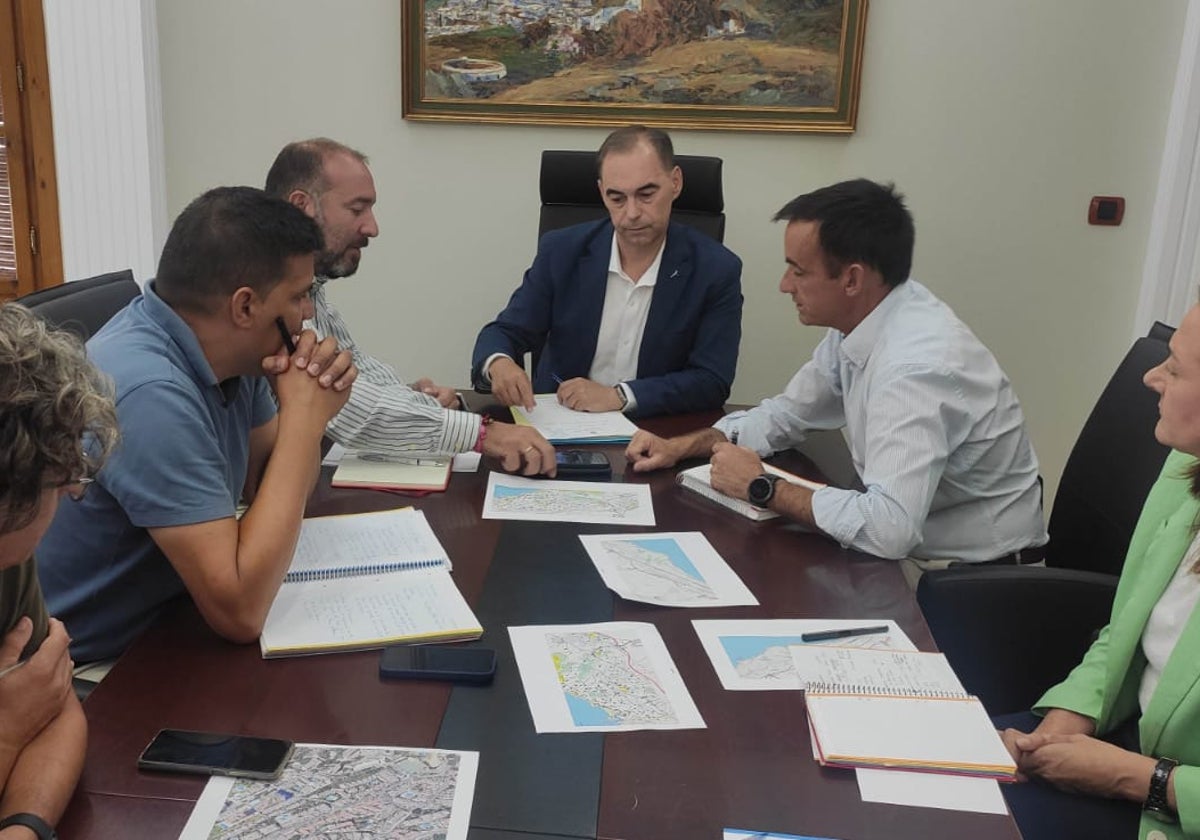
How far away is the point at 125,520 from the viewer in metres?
1.28

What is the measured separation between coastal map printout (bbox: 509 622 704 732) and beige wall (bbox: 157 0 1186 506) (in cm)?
234

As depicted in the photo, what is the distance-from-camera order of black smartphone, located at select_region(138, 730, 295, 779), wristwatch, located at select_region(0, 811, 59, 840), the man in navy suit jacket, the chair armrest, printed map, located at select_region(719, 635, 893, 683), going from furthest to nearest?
the man in navy suit jacket < the chair armrest < printed map, located at select_region(719, 635, 893, 683) < black smartphone, located at select_region(138, 730, 295, 779) < wristwatch, located at select_region(0, 811, 59, 840)

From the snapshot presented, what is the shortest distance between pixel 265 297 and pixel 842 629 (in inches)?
34.0

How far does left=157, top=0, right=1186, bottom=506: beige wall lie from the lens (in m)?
3.20

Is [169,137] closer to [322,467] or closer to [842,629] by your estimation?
[322,467]

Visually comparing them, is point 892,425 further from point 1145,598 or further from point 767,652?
point 767,652

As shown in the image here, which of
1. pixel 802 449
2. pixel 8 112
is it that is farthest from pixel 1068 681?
pixel 8 112

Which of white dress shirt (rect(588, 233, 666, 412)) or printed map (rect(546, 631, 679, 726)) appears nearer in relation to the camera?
printed map (rect(546, 631, 679, 726))

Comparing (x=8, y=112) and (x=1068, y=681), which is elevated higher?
(x=8, y=112)

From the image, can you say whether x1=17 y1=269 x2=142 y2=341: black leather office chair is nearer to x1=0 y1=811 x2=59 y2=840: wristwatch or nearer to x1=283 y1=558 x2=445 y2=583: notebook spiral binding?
x1=283 y1=558 x2=445 y2=583: notebook spiral binding

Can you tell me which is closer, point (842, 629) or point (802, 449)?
point (842, 629)

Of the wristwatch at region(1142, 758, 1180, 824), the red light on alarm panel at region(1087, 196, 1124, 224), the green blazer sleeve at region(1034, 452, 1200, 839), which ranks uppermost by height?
the red light on alarm panel at region(1087, 196, 1124, 224)

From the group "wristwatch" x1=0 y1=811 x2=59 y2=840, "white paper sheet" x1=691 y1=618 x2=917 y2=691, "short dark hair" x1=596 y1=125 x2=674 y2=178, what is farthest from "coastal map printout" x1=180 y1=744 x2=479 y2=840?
"short dark hair" x1=596 y1=125 x2=674 y2=178

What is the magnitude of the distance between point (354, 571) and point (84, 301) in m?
0.85
